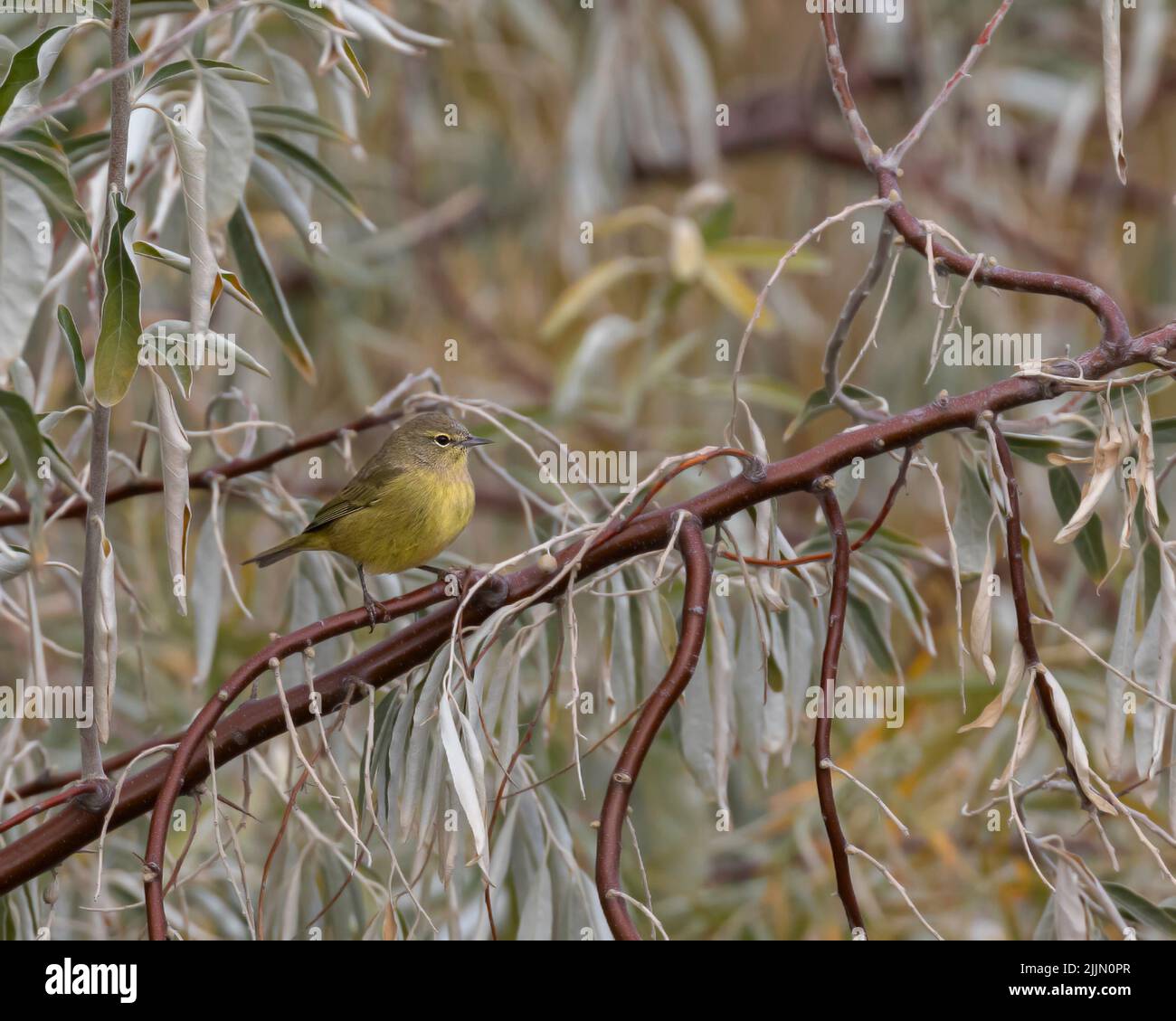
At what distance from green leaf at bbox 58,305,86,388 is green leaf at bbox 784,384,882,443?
1.04 m

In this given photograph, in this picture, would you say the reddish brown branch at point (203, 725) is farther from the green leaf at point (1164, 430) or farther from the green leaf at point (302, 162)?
the green leaf at point (1164, 430)

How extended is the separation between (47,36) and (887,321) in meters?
3.99

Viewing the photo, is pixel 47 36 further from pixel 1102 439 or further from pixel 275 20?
pixel 275 20

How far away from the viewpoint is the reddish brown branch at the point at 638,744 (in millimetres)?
1564

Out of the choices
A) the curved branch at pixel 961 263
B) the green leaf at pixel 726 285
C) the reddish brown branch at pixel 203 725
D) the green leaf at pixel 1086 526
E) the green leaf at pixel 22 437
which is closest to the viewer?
the green leaf at pixel 22 437

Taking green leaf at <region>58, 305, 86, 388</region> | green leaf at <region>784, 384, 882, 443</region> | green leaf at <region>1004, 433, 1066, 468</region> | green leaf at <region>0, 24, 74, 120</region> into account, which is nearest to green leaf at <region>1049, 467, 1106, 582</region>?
green leaf at <region>1004, 433, 1066, 468</region>

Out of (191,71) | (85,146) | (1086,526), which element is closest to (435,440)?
(85,146)

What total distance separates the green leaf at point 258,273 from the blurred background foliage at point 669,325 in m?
0.28

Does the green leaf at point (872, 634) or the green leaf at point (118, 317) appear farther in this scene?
the green leaf at point (872, 634)

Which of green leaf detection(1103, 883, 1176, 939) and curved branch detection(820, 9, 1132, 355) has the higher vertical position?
curved branch detection(820, 9, 1132, 355)

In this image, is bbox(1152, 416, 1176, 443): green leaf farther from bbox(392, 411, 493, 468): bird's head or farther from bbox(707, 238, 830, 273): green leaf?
bbox(707, 238, 830, 273): green leaf

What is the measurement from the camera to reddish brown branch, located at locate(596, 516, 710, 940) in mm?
1564

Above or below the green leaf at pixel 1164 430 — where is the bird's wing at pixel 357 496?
above

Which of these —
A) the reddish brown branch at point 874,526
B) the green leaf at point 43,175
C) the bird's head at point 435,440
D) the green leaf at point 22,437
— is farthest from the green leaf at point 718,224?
the green leaf at point 22,437
